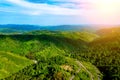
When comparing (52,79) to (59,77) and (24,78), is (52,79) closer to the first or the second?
(59,77)

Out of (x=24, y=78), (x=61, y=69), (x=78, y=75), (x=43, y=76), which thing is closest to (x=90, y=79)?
(x=78, y=75)

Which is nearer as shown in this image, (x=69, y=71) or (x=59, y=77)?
(x=59, y=77)

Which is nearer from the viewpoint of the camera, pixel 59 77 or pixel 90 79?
pixel 59 77

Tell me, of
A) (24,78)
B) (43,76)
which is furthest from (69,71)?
(24,78)

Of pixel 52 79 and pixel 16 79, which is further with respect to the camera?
pixel 16 79

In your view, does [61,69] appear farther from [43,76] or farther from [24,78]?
[24,78]

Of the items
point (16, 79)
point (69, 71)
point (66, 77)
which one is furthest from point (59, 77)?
point (16, 79)

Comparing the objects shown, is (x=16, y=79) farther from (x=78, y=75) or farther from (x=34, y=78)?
(x=78, y=75)
